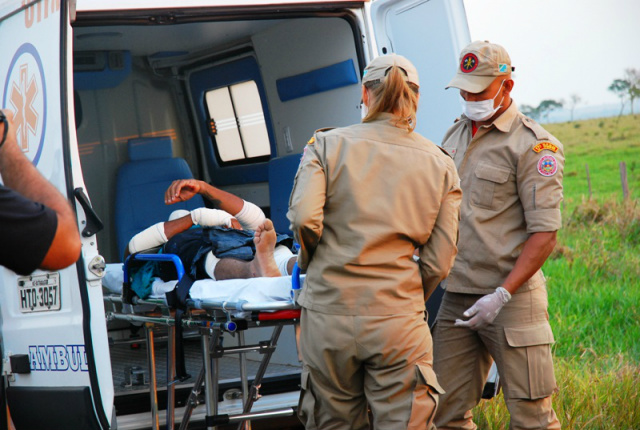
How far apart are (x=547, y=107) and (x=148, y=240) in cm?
1783

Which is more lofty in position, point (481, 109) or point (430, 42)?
point (430, 42)

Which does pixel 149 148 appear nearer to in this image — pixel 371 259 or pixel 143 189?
pixel 143 189

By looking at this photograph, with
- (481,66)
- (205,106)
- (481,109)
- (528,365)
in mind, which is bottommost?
(528,365)

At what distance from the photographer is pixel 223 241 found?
434 cm

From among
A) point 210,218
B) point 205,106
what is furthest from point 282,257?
point 205,106

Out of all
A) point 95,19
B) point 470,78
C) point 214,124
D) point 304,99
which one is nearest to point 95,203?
point 214,124

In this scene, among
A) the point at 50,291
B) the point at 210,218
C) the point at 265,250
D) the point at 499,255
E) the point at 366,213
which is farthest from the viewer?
the point at 210,218

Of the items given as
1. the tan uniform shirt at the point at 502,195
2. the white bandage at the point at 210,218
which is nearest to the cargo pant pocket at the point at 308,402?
the tan uniform shirt at the point at 502,195

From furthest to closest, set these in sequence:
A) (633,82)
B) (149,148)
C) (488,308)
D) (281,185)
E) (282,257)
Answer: (633,82)
(149,148)
(281,185)
(282,257)
(488,308)

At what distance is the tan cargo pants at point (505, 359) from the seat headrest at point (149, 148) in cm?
345

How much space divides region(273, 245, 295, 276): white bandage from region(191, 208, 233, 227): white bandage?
316mm

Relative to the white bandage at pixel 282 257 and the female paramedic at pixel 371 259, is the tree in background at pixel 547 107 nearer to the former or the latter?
the white bandage at pixel 282 257

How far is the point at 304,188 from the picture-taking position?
9.34ft

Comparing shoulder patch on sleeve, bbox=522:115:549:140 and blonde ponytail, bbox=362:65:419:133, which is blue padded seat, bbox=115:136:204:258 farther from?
blonde ponytail, bbox=362:65:419:133
